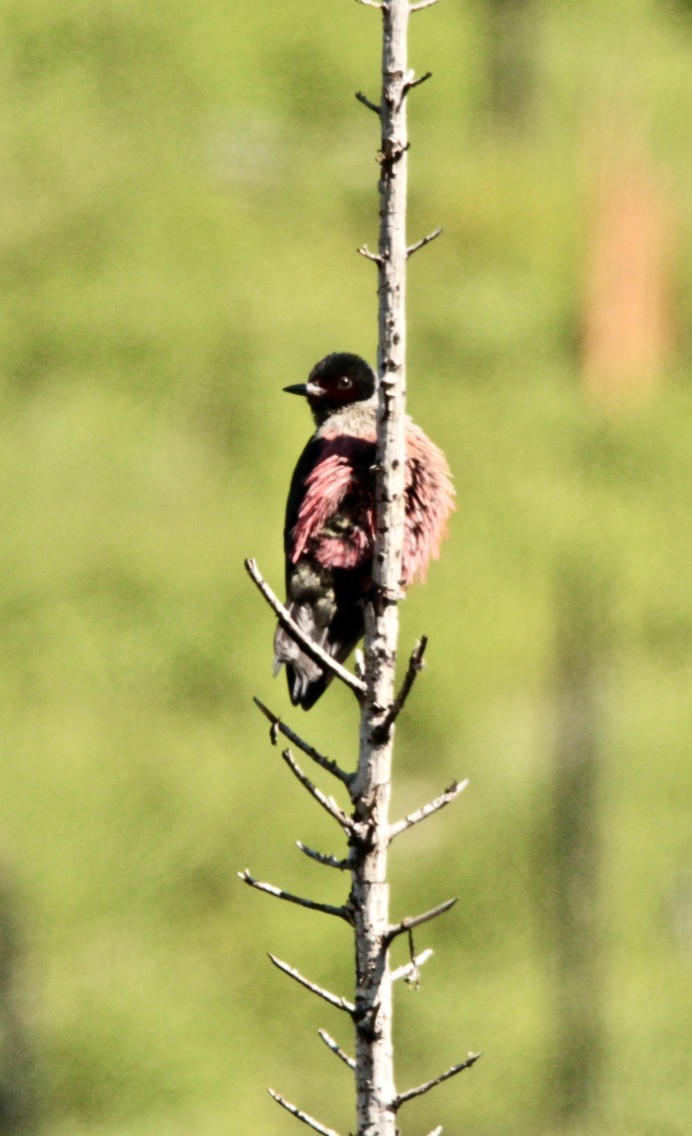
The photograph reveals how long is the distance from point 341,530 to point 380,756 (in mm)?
1291

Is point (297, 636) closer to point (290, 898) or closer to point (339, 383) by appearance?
point (290, 898)

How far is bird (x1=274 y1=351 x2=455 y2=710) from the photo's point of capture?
4.82 metres

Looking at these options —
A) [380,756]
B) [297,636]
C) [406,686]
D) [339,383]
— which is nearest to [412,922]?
[380,756]

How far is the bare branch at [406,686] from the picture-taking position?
136 inches

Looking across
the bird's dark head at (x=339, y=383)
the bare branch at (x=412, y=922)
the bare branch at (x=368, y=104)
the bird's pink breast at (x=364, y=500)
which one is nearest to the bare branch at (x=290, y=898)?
the bare branch at (x=412, y=922)

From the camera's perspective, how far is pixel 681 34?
55.1ft

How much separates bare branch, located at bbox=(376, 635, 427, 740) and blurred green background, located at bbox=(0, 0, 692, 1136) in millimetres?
6650

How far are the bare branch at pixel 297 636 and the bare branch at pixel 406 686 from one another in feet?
0.31

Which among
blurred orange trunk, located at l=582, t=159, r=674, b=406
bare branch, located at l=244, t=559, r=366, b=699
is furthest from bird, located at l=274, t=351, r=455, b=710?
blurred orange trunk, located at l=582, t=159, r=674, b=406

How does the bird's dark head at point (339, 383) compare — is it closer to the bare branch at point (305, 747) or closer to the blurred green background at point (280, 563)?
the bare branch at point (305, 747)

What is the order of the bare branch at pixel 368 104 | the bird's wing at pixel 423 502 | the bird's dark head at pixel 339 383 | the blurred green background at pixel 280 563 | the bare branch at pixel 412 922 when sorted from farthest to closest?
the blurred green background at pixel 280 563 → the bird's dark head at pixel 339 383 → the bird's wing at pixel 423 502 → the bare branch at pixel 412 922 → the bare branch at pixel 368 104

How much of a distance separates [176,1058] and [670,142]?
9.90m

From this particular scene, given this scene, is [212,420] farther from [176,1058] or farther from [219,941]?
[176,1058]

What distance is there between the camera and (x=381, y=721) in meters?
3.77
